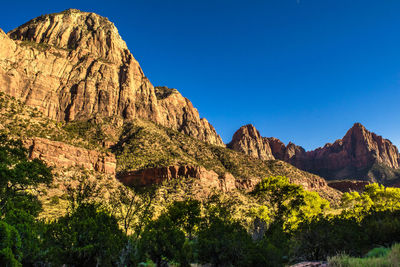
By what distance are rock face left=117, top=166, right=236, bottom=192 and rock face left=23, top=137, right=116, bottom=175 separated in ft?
21.3

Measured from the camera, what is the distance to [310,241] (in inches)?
624

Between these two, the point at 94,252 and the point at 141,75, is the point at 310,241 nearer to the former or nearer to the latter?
the point at 94,252

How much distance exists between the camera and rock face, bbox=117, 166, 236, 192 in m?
78.3

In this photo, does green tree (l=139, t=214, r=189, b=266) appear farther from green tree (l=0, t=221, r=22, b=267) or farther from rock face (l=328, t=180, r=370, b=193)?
rock face (l=328, t=180, r=370, b=193)

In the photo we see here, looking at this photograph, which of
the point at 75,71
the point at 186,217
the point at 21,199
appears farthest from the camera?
the point at 75,71

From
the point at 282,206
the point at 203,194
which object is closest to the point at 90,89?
the point at 203,194

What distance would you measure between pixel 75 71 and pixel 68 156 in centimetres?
8459

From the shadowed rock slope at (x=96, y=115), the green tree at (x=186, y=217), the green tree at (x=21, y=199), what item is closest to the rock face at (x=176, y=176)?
the shadowed rock slope at (x=96, y=115)

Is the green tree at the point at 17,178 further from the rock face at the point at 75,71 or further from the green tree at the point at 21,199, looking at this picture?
the rock face at the point at 75,71

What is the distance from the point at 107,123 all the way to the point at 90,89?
3576 centimetres

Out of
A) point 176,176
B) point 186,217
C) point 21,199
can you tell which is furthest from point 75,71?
point 186,217

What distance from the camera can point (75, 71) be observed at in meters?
138

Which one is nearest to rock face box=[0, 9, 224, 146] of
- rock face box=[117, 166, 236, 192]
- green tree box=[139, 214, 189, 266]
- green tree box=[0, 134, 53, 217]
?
rock face box=[117, 166, 236, 192]

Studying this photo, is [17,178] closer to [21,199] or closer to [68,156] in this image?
[21,199]
